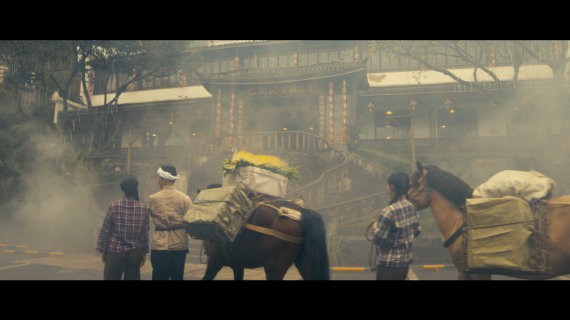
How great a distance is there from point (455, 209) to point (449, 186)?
253 millimetres

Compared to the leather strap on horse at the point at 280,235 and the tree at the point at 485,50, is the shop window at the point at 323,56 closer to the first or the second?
the tree at the point at 485,50

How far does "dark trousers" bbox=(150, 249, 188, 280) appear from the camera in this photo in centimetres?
432

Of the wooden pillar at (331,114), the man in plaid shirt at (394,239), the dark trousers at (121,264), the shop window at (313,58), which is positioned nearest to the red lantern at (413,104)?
the wooden pillar at (331,114)

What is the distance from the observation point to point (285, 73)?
18828mm

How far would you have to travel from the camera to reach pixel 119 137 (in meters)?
24.0

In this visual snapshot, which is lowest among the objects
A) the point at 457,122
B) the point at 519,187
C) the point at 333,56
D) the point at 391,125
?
the point at 519,187

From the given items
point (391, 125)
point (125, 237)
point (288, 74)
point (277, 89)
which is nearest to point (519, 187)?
point (125, 237)

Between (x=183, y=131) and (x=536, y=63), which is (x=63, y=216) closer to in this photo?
(x=183, y=131)

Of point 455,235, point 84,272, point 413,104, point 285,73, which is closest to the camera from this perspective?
point 455,235

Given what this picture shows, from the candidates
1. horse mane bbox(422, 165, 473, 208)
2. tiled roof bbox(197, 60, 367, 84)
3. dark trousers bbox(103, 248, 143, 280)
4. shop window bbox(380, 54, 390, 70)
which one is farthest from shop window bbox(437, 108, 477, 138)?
dark trousers bbox(103, 248, 143, 280)

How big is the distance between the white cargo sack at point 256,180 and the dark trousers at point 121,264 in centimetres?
138

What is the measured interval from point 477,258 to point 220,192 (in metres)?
2.68

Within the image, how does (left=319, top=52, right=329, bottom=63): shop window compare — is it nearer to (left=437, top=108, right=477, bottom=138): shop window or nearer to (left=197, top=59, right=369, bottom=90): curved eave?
(left=197, top=59, right=369, bottom=90): curved eave

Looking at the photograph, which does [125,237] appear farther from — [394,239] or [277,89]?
[277,89]
